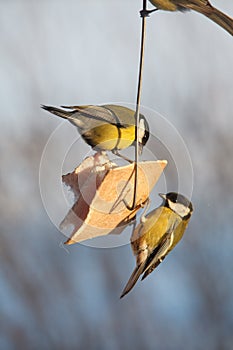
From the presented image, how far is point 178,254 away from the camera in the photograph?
13.9 ft

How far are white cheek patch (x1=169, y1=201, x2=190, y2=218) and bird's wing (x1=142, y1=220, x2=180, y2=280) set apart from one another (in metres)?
0.02

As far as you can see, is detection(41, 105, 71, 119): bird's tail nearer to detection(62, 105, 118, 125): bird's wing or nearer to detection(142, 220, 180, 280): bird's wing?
detection(62, 105, 118, 125): bird's wing

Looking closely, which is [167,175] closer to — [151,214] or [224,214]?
[151,214]

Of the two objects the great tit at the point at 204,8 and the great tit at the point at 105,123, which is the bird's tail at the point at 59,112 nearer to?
the great tit at the point at 105,123

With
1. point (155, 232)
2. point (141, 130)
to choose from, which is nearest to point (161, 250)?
point (155, 232)

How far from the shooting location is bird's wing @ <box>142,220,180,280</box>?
1193 mm

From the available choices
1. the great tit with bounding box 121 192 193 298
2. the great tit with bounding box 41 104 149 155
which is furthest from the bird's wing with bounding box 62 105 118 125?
the great tit with bounding box 121 192 193 298

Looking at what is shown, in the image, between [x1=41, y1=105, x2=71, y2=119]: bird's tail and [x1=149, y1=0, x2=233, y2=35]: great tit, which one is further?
[x1=41, y1=105, x2=71, y2=119]: bird's tail

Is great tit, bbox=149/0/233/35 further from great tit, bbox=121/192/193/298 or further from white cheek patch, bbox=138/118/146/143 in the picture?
great tit, bbox=121/192/193/298

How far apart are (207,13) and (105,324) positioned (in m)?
3.54

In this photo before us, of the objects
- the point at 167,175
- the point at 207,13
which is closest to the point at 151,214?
the point at 167,175

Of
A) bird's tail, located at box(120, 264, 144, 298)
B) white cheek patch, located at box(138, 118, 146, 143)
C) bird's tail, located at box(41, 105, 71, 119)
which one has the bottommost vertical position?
bird's tail, located at box(120, 264, 144, 298)

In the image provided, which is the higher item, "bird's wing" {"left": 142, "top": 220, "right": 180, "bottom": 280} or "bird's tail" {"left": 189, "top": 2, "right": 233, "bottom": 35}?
"bird's tail" {"left": 189, "top": 2, "right": 233, "bottom": 35}

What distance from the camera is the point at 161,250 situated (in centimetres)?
121
